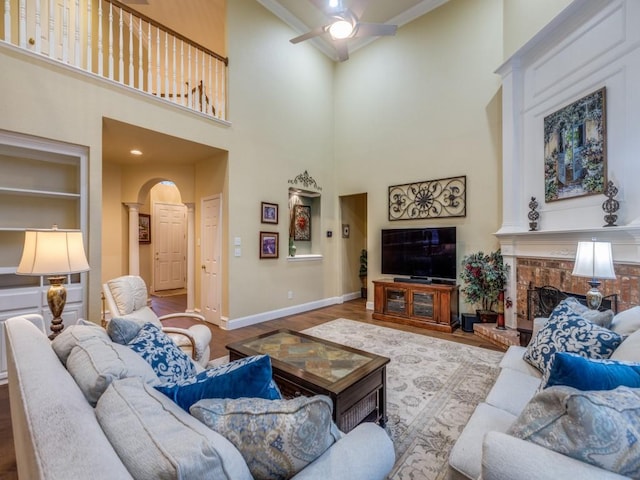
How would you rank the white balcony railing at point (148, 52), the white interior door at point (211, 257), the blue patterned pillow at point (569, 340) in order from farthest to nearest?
1. the white interior door at point (211, 257)
2. the white balcony railing at point (148, 52)
3. the blue patterned pillow at point (569, 340)

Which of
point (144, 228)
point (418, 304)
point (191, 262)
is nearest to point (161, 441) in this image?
point (418, 304)

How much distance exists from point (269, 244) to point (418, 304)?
99.5 inches

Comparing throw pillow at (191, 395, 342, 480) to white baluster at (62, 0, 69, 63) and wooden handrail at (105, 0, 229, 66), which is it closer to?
white baluster at (62, 0, 69, 63)

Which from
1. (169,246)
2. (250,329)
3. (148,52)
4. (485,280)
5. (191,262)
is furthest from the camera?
(169,246)

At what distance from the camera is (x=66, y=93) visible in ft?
9.61

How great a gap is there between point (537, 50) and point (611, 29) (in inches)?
33.9

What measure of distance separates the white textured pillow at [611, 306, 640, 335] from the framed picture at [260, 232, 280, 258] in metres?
4.00

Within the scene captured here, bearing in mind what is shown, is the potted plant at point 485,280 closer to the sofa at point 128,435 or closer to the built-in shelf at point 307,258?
the built-in shelf at point 307,258

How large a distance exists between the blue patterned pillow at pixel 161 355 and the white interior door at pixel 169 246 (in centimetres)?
631

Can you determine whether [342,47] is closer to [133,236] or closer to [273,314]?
[273,314]

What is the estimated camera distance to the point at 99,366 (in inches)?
39.5

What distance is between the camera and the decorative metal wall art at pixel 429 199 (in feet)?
15.1

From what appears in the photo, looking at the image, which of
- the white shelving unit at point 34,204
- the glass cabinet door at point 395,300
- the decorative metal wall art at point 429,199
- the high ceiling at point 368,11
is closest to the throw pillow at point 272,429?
the white shelving unit at point 34,204

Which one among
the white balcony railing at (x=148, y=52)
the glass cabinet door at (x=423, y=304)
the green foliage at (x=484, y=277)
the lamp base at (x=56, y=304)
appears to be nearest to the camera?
the lamp base at (x=56, y=304)
